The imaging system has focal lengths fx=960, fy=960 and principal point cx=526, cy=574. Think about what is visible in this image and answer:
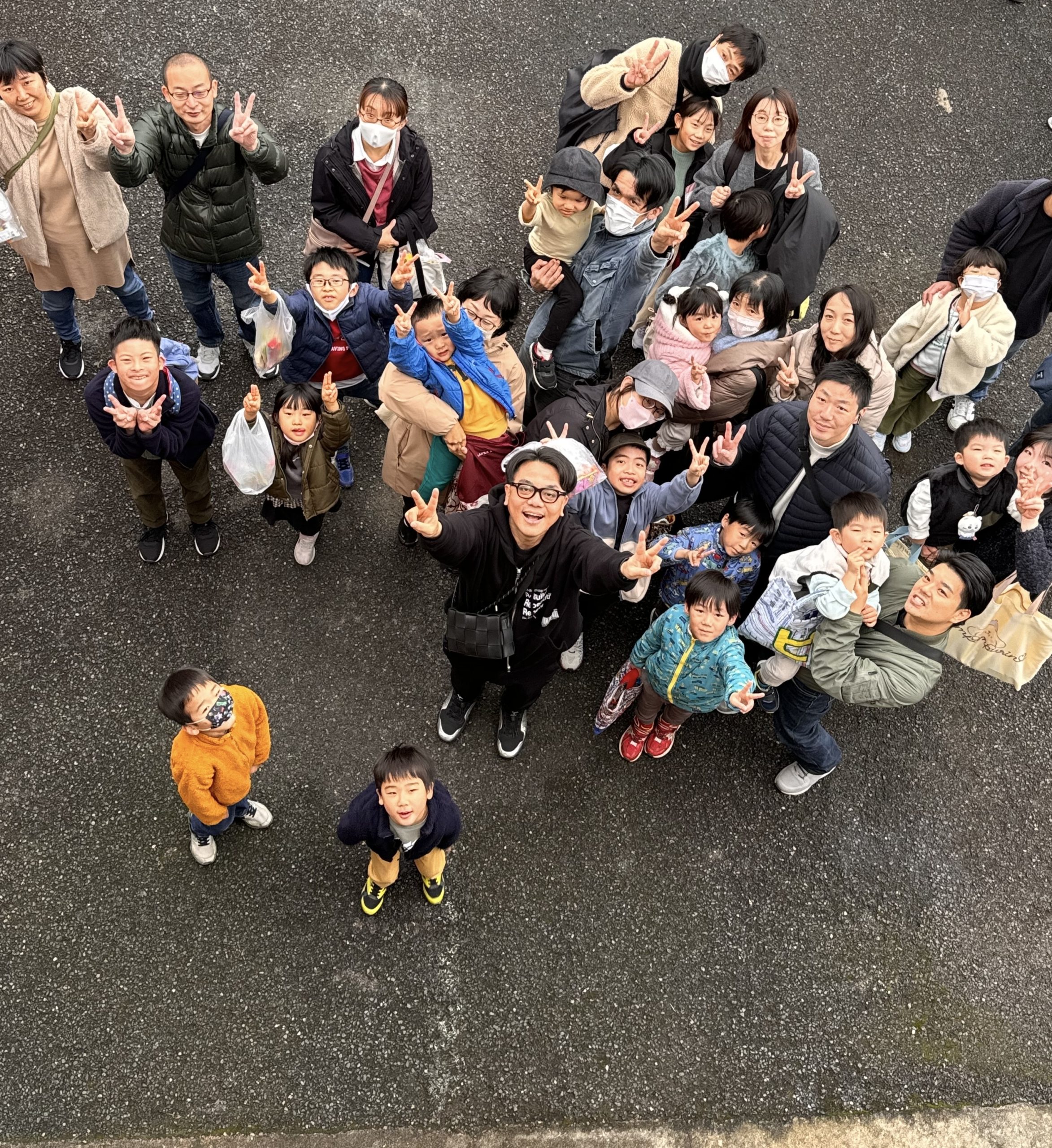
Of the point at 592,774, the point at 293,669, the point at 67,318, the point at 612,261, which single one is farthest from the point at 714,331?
the point at 67,318

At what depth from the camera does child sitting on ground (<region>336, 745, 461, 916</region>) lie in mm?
3719

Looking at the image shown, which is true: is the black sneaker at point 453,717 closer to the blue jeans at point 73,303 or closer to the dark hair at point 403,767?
the dark hair at point 403,767

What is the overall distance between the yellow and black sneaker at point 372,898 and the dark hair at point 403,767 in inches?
30.1

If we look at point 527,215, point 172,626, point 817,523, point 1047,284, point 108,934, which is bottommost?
point 108,934

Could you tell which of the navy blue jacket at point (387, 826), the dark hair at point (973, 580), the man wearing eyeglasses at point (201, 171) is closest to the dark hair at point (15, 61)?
the man wearing eyeglasses at point (201, 171)

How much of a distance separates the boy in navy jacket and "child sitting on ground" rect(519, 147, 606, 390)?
192 cm

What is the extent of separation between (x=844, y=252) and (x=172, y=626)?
5672 millimetres

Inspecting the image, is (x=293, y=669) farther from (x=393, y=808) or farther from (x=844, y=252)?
(x=844, y=252)

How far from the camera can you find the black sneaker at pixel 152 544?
17.1 feet

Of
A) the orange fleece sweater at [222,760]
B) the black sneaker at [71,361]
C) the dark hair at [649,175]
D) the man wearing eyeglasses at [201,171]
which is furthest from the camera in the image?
the black sneaker at [71,361]

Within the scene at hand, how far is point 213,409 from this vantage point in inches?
230

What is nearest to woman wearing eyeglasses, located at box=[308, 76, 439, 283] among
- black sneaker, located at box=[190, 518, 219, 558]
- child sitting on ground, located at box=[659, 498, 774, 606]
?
black sneaker, located at box=[190, 518, 219, 558]

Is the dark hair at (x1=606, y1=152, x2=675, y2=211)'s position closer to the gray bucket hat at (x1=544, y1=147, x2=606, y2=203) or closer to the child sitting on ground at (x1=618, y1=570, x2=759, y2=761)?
the gray bucket hat at (x1=544, y1=147, x2=606, y2=203)

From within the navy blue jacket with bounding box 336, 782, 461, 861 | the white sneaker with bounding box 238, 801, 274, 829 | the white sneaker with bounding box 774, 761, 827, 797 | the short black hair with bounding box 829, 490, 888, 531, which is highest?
the short black hair with bounding box 829, 490, 888, 531
